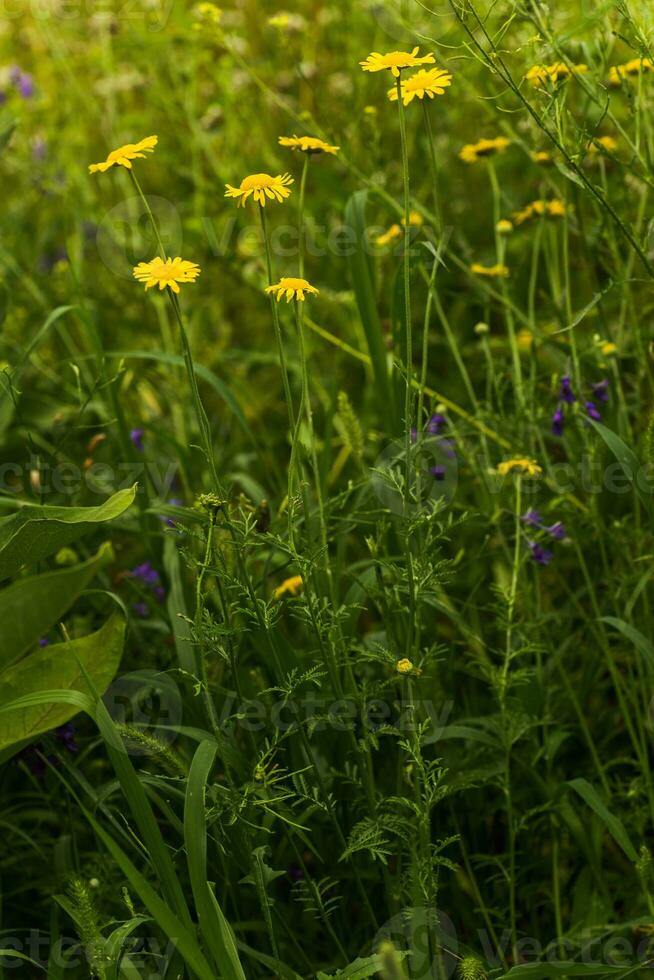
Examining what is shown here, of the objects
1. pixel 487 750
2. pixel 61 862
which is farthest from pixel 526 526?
pixel 61 862

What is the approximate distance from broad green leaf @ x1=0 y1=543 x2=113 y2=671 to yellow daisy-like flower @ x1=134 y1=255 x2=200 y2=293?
281 mm

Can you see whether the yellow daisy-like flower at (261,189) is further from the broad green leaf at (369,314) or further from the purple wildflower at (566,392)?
the purple wildflower at (566,392)

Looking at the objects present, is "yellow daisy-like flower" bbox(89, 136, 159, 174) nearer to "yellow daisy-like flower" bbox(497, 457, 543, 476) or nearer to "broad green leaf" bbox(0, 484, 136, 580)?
"broad green leaf" bbox(0, 484, 136, 580)

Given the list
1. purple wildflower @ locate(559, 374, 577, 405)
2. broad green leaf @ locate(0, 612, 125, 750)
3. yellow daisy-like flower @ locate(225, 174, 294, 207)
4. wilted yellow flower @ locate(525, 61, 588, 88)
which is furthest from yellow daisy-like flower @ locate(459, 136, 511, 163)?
broad green leaf @ locate(0, 612, 125, 750)

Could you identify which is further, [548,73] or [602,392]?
[602,392]

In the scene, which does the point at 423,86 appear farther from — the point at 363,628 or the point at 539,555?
the point at 363,628

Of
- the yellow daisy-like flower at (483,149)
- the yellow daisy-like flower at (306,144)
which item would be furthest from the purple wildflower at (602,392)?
the yellow daisy-like flower at (306,144)

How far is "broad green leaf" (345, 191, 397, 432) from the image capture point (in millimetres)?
1373

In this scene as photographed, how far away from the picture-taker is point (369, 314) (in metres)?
1.38

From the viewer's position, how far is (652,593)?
1539 mm

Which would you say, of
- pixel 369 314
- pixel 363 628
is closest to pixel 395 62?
pixel 369 314

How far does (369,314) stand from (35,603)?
558 millimetres

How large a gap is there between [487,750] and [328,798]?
0.33 meters

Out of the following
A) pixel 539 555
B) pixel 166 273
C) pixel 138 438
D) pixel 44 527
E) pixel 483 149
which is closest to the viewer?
pixel 166 273
